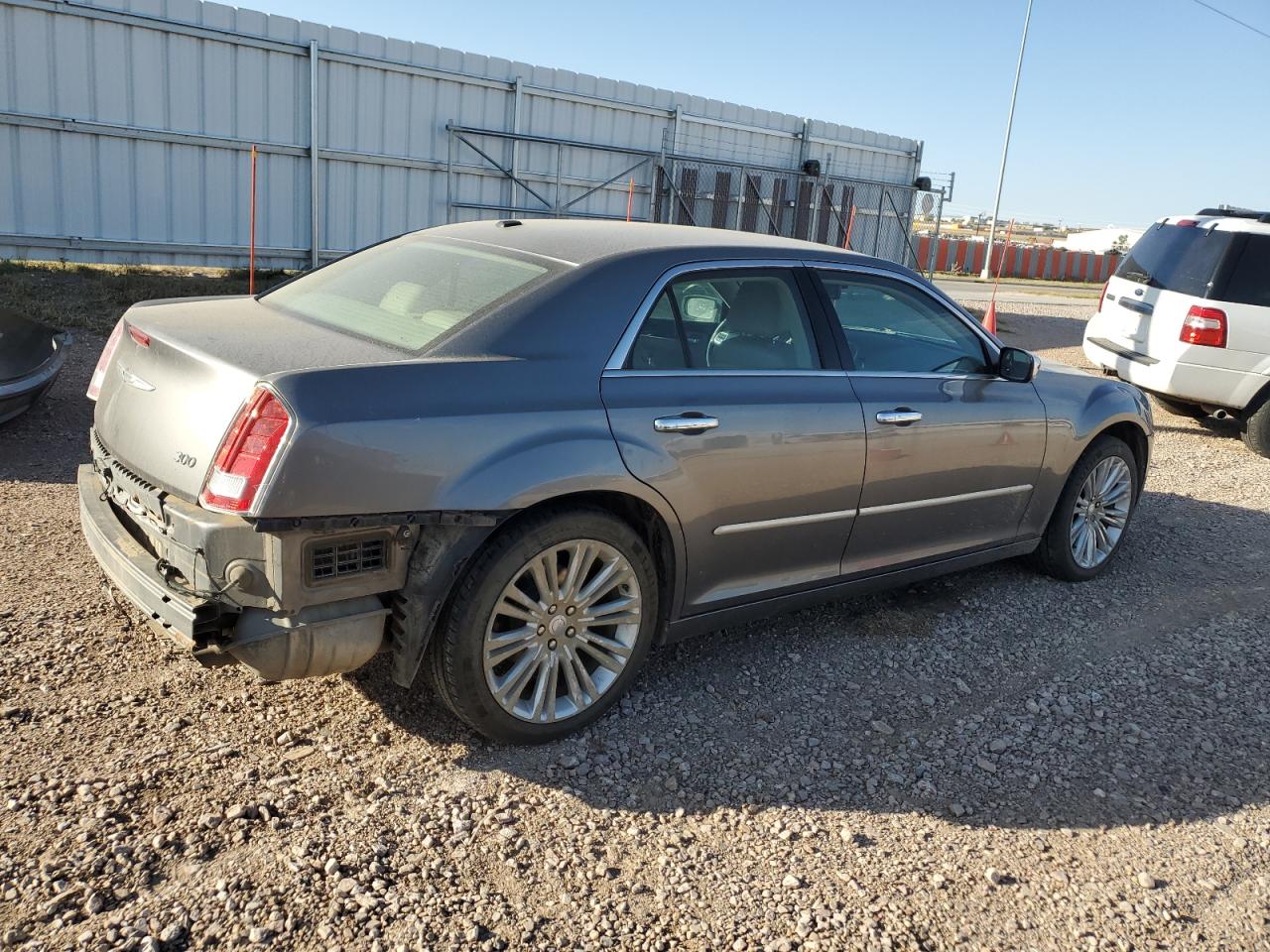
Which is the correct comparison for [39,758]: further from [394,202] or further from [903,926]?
[394,202]

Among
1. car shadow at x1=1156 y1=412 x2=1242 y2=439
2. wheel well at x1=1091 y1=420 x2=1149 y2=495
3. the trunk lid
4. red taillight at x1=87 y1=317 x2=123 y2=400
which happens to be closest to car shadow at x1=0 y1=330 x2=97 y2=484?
red taillight at x1=87 y1=317 x2=123 y2=400

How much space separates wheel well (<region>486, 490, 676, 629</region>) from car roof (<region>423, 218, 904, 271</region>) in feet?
2.68

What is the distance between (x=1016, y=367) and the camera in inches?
187

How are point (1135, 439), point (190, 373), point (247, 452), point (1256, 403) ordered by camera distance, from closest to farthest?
point (247, 452) → point (190, 373) → point (1135, 439) → point (1256, 403)

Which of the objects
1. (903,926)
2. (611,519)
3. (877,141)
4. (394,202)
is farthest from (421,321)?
(877,141)

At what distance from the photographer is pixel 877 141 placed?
21469mm

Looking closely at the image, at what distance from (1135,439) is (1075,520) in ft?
2.32

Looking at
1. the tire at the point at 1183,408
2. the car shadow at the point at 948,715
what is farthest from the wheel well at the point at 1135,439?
the tire at the point at 1183,408

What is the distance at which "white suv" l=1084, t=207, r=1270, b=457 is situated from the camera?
28.5 feet

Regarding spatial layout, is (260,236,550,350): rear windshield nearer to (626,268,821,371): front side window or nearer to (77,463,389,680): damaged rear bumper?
(626,268,821,371): front side window

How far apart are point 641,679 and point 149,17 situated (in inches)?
434

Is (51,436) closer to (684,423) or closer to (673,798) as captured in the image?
(684,423)

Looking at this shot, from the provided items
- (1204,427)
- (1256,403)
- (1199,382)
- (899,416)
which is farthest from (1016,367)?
(1204,427)

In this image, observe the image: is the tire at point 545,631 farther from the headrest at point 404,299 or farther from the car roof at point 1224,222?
the car roof at point 1224,222
